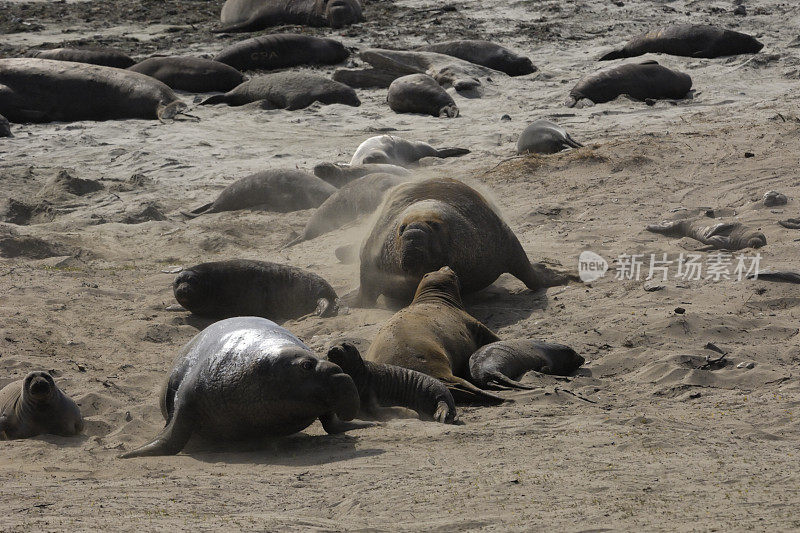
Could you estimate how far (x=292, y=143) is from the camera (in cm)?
1252

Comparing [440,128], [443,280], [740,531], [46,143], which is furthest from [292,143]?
[740,531]

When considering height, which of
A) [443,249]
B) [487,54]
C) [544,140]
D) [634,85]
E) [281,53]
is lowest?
[281,53]

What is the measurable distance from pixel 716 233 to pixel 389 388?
3.56 m

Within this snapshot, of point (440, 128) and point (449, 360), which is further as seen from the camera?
point (440, 128)

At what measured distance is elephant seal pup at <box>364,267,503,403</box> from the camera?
17.4 ft

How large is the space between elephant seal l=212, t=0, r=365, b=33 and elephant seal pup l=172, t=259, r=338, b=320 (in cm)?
1230

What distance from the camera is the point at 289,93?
47.3ft

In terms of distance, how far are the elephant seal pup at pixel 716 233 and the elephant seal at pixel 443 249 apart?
1115 mm

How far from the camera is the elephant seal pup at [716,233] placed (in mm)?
7320

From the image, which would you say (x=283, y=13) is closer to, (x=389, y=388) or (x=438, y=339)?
(x=438, y=339)

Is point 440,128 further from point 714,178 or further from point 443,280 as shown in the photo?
point 443,280

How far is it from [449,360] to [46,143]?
8.85m

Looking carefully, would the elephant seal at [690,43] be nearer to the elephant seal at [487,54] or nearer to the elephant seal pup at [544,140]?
the elephant seal at [487,54]

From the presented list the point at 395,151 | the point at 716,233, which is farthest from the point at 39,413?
the point at 395,151
